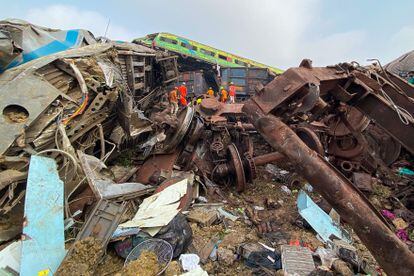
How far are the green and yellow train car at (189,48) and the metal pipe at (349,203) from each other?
1228cm

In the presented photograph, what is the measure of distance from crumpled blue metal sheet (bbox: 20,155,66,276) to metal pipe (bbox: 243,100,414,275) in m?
2.48

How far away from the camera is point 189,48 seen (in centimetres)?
1432

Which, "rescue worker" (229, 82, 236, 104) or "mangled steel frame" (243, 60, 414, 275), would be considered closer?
"mangled steel frame" (243, 60, 414, 275)

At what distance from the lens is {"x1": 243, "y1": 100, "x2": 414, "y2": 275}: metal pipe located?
1.54 metres

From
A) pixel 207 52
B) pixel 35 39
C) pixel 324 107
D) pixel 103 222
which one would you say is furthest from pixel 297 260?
pixel 207 52

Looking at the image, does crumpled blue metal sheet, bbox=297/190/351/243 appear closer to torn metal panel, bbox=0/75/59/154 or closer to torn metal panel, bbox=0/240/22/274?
torn metal panel, bbox=0/240/22/274

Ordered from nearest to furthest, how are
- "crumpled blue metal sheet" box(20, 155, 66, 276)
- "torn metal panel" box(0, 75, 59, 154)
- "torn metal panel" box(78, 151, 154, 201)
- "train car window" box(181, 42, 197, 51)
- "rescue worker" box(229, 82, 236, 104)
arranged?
"crumpled blue metal sheet" box(20, 155, 66, 276) < "torn metal panel" box(0, 75, 59, 154) < "torn metal panel" box(78, 151, 154, 201) < "rescue worker" box(229, 82, 236, 104) < "train car window" box(181, 42, 197, 51)

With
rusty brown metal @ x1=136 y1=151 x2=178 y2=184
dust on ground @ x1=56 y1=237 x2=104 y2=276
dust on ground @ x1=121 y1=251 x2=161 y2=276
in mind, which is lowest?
rusty brown metal @ x1=136 y1=151 x2=178 y2=184

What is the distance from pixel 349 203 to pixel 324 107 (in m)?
0.76

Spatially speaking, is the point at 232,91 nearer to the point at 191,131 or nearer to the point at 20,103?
the point at 191,131

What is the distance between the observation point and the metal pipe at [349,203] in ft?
5.07

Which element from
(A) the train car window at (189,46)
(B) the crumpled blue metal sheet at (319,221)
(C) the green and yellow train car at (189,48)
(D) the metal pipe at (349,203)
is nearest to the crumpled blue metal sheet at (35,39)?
(D) the metal pipe at (349,203)

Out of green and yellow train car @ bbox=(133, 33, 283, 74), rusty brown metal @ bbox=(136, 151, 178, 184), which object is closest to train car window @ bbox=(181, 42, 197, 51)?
green and yellow train car @ bbox=(133, 33, 283, 74)

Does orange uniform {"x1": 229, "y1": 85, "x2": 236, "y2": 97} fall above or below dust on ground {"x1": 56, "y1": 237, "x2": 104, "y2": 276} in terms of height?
below
